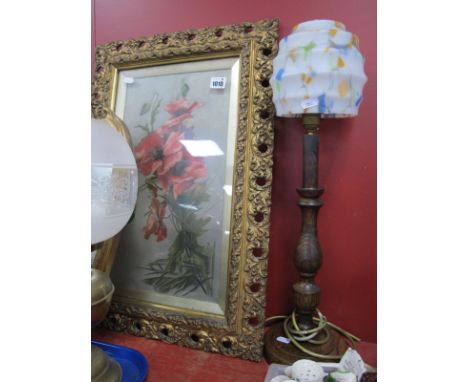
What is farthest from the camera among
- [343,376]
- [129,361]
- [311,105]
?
[129,361]

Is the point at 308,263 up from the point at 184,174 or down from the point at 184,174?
down

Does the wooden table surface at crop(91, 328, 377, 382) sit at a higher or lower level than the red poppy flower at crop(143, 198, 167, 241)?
lower

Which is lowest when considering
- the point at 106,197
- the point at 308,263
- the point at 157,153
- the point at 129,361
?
the point at 129,361

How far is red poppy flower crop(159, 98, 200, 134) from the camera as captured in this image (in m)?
1.02

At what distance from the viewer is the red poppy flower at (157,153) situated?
1024 mm

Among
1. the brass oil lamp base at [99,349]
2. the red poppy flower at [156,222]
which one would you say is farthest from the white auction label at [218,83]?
the brass oil lamp base at [99,349]

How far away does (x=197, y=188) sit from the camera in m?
0.99

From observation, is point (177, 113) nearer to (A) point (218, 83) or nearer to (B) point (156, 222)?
(A) point (218, 83)

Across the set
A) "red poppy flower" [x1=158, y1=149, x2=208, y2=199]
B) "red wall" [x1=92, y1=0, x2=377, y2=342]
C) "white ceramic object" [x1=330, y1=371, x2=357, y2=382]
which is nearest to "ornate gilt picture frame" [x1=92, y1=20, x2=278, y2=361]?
"red poppy flower" [x1=158, y1=149, x2=208, y2=199]

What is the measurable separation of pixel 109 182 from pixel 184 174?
316 millimetres

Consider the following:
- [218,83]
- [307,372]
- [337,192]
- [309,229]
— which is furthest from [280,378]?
[218,83]

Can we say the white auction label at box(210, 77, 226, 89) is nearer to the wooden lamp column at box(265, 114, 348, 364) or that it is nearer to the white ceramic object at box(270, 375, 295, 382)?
the wooden lamp column at box(265, 114, 348, 364)

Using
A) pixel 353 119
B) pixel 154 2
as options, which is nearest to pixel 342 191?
pixel 353 119

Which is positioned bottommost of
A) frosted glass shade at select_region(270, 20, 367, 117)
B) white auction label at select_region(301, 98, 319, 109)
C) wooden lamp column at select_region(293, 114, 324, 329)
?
wooden lamp column at select_region(293, 114, 324, 329)
